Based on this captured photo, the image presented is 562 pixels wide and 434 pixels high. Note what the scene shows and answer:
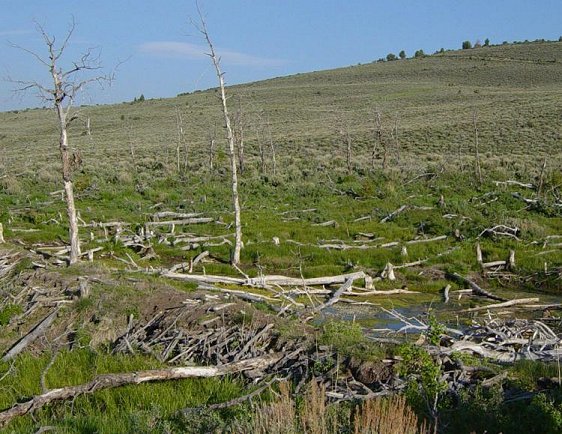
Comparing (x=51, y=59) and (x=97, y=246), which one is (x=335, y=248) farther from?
(x=51, y=59)

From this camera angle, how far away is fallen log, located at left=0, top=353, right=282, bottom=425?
7.64m

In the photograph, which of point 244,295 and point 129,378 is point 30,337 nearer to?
point 129,378

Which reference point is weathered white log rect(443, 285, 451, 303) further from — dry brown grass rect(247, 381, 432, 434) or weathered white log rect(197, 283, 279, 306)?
dry brown grass rect(247, 381, 432, 434)

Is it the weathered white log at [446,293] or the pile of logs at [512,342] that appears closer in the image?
the pile of logs at [512,342]

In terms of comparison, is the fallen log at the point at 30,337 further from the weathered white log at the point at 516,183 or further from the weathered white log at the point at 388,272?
the weathered white log at the point at 516,183

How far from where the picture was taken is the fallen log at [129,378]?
7641 mm

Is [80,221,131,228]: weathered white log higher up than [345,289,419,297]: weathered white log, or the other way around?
[80,221,131,228]: weathered white log

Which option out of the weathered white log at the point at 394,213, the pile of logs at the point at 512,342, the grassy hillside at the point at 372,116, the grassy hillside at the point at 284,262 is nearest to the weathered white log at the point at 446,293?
the grassy hillside at the point at 284,262

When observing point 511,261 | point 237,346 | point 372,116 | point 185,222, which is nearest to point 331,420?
point 237,346

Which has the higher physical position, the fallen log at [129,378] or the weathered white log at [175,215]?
the weathered white log at [175,215]

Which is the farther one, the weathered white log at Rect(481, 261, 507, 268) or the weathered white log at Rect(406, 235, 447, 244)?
the weathered white log at Rect(406, 235, 447, 244)

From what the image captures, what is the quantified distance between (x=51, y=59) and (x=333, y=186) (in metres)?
17.6

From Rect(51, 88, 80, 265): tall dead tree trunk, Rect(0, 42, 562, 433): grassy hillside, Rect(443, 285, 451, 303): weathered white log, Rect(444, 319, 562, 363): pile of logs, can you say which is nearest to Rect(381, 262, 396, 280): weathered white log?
Rect(0, 42, 562, 433): grassy hillside

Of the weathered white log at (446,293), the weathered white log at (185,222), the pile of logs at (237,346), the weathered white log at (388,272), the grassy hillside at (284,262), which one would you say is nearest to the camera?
the grassy hillside at (284,262)
